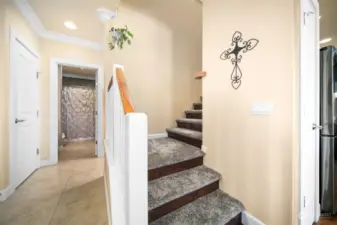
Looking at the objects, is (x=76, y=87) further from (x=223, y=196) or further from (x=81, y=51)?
(x=223, y=196)

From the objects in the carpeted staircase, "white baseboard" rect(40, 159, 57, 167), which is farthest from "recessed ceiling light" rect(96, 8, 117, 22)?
"white baseboard" rect(40, 159, 57, 167)

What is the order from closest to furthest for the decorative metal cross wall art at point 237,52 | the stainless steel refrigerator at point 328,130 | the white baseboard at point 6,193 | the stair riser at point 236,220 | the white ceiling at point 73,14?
1. the stair riser at point 236,220
2. the decorative metal cross wall art at point 237,52
3. the stainless steel refrigerator at point 328,130
4. the white baseboard at point 6,193
5. the white ceiling at point 73,14

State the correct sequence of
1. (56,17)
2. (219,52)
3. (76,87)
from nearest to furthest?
(219,52)
(56,17)
(76,87)

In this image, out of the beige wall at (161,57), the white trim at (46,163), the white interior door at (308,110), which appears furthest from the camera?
the white trim at (46,163)

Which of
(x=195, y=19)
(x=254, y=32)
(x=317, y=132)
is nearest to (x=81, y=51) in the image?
(x=195, y=19)

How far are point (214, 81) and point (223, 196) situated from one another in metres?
1.22

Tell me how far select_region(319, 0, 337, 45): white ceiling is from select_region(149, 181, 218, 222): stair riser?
10.3 ft

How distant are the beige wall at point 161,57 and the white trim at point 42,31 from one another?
1098 millimetres

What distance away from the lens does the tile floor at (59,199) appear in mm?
1560

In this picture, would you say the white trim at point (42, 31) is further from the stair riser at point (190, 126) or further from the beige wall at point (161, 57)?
the stair riser at point (190, 126)

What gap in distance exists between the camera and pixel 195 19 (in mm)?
3102

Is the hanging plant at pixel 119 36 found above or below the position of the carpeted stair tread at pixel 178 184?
above

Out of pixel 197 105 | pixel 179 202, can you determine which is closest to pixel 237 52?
pixel 179 202

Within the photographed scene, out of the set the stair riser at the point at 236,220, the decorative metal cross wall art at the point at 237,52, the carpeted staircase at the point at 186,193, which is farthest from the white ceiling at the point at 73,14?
the stair riser at the point at 236,220
